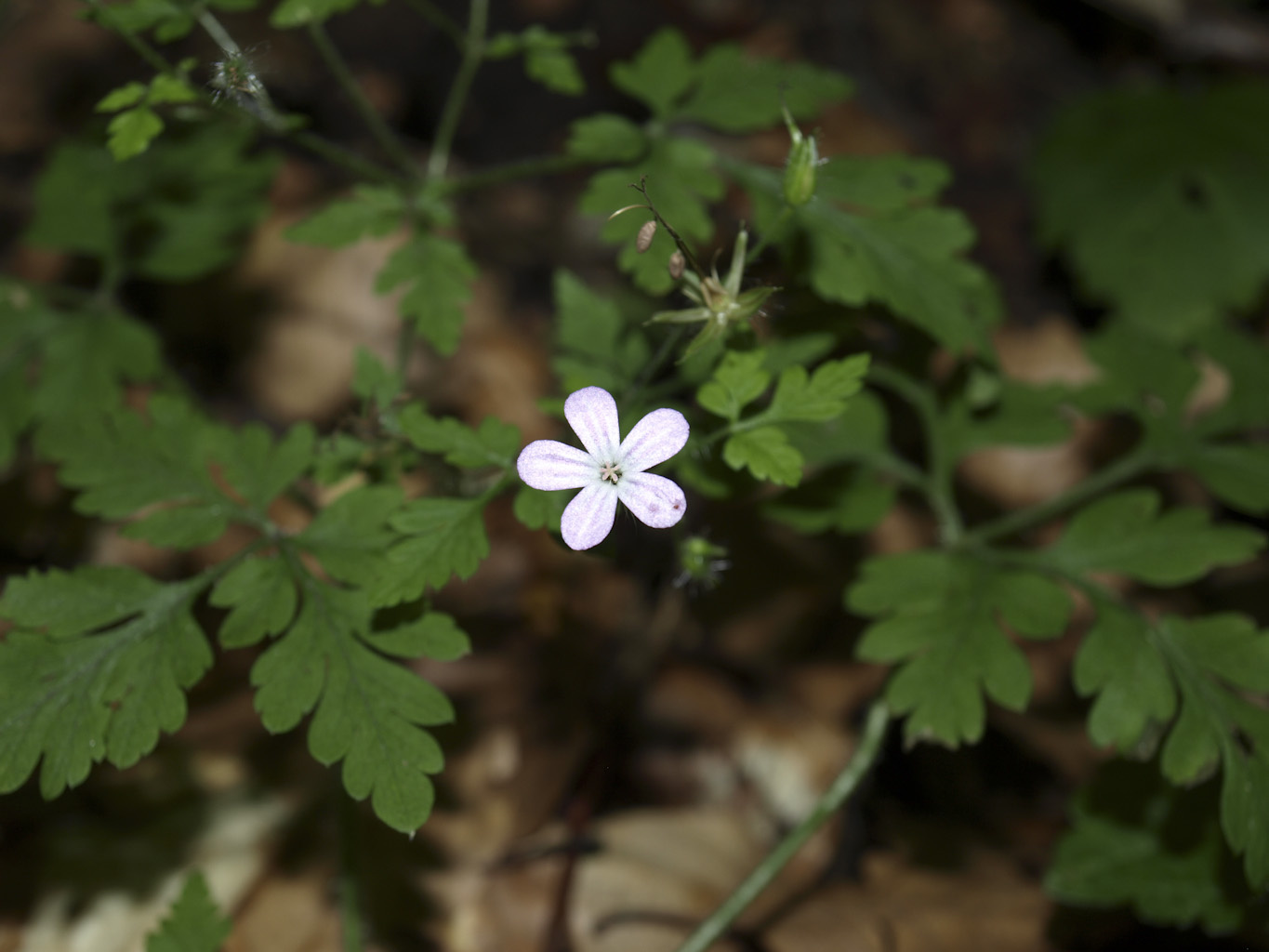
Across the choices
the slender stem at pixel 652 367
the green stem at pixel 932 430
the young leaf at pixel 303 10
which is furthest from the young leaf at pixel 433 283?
the green stem at pixel 932 430

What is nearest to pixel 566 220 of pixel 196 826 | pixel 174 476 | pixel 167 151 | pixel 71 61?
pixel 167 151

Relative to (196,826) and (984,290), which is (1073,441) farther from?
(196,826)

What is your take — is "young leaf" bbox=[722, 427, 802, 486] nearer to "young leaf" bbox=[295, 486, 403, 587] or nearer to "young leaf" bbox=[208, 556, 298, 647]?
"young leaf" bbox=[295, 486, 403, 587]

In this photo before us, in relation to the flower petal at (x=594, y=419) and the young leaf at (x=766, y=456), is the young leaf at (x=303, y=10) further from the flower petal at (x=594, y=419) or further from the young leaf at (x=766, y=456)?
the young leaf at (x=766, y=456)

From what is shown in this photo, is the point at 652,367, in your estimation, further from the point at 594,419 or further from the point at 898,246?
the point at 898,246

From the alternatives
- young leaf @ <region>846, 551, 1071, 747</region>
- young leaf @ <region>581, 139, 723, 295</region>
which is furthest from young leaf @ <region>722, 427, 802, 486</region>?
young leaf @ <region>846, 551, 1071, 747</region>
